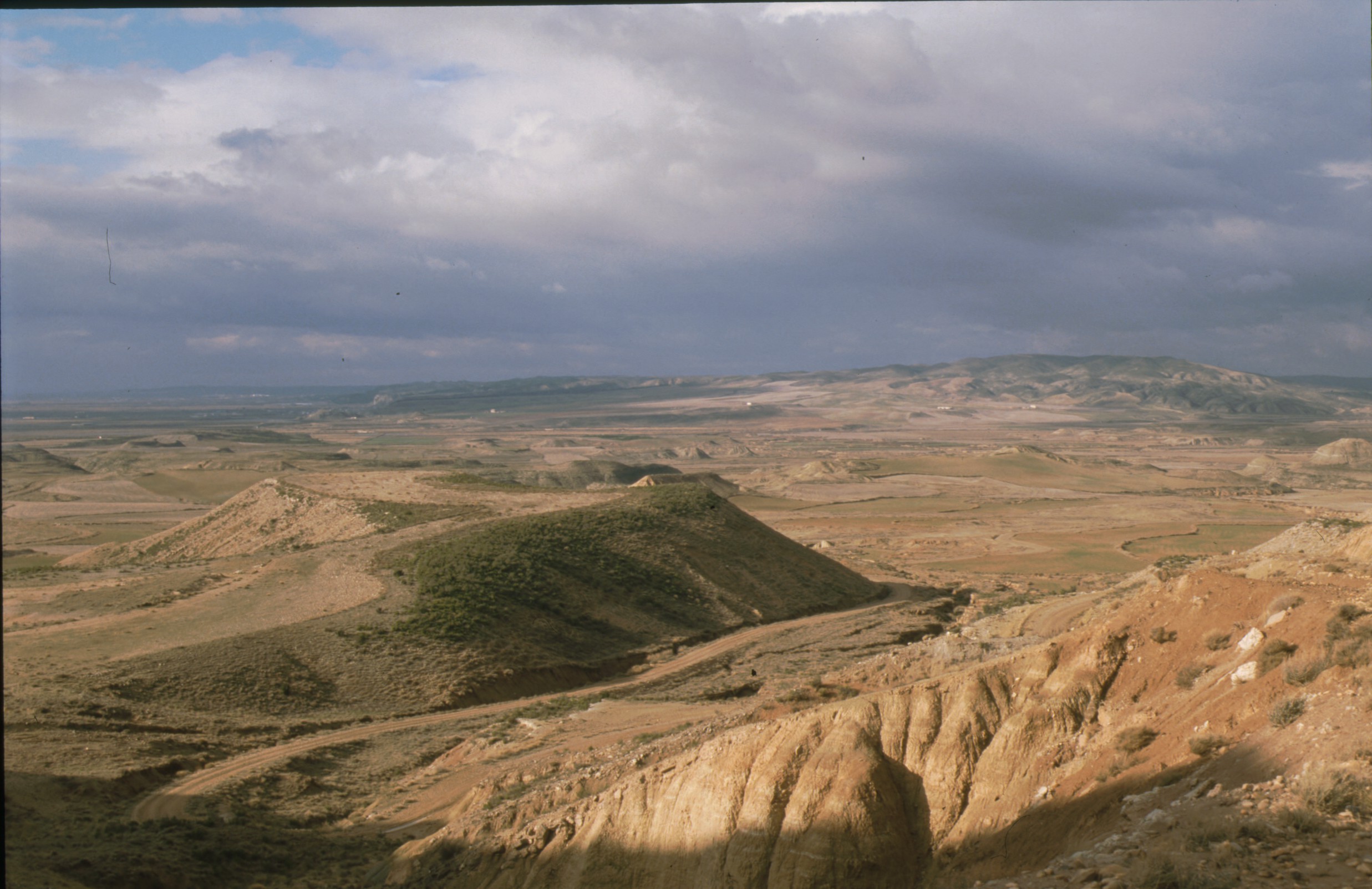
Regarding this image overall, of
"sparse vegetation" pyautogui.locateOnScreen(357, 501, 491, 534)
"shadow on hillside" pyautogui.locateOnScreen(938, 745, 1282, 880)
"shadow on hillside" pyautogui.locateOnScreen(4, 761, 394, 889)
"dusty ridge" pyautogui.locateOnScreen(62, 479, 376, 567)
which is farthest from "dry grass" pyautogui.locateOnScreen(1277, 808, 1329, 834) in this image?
"dusty ridge" pyautogui.locateOnScreen(62, 479, 376, 567)

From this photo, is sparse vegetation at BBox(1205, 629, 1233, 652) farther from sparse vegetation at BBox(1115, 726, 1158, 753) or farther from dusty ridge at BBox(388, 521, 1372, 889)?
sparse vegetation at BBox(1115, 726, 1158, 753)

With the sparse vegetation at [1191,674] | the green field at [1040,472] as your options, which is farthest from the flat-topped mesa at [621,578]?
the green field at [1040,472]

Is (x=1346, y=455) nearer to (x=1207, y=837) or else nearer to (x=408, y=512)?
(x=408, y=512)

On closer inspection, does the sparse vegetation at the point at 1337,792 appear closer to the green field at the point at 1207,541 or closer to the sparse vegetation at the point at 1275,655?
the sparse vegetation at the point at 1275,655

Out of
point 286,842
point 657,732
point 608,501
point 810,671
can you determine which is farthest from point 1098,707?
point 608,501

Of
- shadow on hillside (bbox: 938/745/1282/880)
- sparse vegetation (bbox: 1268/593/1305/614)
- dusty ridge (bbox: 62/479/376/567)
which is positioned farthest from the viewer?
dusty ridge (bbox: 62/479/376/567)

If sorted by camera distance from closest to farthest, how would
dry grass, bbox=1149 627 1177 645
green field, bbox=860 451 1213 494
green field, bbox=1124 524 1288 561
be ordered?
dry grass, bbox=1149 627 1177 645 < green field, bbox=1124 524 1288 561 < green field, bbox=860 451 1213 494
